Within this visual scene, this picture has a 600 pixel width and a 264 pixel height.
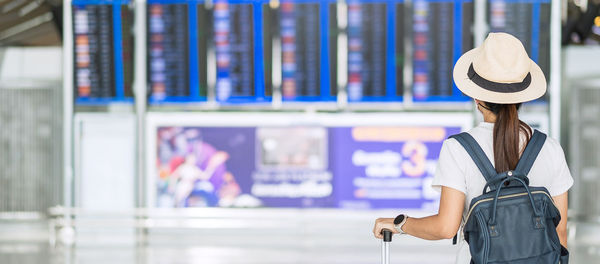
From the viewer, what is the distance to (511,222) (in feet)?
6.83

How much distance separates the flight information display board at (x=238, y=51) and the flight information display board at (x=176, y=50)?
0.15m

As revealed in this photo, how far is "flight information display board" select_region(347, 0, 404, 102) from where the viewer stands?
8078 mm

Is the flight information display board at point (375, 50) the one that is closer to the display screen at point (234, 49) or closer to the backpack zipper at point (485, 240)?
the display screen at point (234, 49)

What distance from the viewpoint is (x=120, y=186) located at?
8250 millimetres

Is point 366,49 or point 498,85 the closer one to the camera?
point 498,85

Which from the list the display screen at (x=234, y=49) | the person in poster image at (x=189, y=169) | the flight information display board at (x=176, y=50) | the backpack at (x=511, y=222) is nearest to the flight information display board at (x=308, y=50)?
the display screen at (x=234, y=49)

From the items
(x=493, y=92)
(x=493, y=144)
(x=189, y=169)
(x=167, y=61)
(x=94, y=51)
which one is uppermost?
(x=94, y=51)

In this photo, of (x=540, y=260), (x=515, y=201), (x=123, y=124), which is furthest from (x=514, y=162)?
(x=123, y=124)

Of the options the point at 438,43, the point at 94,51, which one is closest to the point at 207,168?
the point at 94,51

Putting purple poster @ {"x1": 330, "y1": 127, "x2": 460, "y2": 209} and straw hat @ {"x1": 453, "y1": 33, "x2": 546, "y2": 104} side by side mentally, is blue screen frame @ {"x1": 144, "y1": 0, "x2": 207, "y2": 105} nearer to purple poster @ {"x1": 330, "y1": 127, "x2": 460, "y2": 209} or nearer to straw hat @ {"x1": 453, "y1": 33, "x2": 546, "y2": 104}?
purple poster @ {"x1": 330, "y1": 127, "x2": 460, "y2": 209}

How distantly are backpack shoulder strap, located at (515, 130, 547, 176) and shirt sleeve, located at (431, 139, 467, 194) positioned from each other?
15cm

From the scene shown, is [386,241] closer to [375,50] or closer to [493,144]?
[493,144]

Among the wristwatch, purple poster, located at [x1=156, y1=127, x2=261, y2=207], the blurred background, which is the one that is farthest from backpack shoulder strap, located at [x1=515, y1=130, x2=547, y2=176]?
purple poster, located at [x1=156, y1=127, x2=261, y2=207]

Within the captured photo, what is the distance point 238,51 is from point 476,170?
6.20 m
